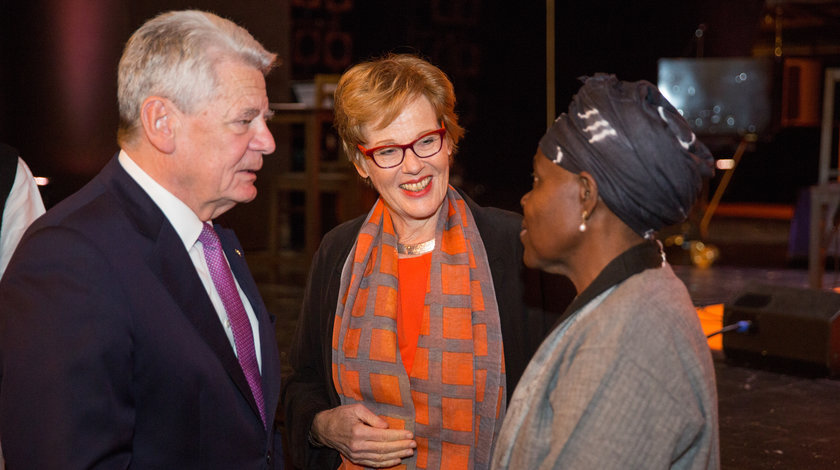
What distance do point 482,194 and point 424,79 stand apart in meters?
9.68

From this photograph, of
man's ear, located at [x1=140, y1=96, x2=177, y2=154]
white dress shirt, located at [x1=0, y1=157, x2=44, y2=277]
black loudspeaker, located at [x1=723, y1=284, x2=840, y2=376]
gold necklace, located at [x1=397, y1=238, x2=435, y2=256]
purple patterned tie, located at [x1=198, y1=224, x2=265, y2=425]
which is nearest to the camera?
man's ear, located at [x1=140, y1=96, x2=177, y2=154]

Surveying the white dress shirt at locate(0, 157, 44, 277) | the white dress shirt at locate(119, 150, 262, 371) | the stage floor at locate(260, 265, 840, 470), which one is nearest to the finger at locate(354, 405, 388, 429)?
the white dress shirt at locate(119, 150, 262, 371)

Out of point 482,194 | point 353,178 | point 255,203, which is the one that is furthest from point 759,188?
point 255,203

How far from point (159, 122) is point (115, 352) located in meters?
0.40

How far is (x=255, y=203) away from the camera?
5996 millimetres

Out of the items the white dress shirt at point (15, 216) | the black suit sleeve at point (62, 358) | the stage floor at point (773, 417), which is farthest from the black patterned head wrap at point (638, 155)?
the stage floor at point (773, 417)

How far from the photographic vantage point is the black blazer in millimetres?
1993

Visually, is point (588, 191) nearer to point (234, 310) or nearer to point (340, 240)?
point (234, 310)

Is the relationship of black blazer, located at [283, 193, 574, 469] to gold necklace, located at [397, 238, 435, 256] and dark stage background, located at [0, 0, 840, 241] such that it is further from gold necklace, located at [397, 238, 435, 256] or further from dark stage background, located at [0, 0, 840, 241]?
dark stage background, located at [0, 0, 840, 241]

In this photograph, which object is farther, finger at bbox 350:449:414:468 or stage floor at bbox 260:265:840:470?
stage floor at bbox 260:265:840:470

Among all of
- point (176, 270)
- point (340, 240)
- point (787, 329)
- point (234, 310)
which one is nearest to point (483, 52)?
point (787, 329)

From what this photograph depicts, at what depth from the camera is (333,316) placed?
2.09 m

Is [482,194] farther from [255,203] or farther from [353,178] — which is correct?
[255,203]

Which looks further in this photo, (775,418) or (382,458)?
(775,418)
